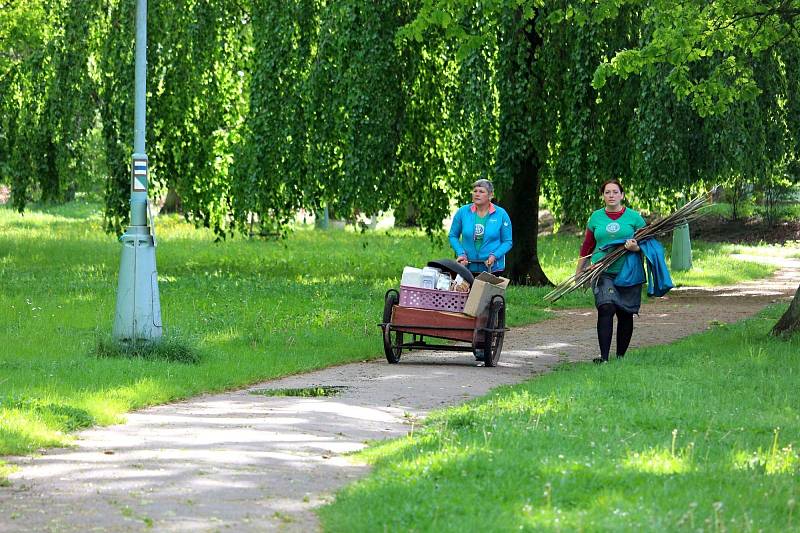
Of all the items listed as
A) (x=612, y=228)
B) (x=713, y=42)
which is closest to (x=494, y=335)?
(x=612, y=228)

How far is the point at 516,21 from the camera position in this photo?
20.1 metres

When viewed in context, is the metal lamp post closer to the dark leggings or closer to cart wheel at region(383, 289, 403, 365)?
cart wheel at region(383, 289, 403, 365)

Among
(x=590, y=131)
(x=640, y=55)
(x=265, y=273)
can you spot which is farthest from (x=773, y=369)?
(x=265, y=273)

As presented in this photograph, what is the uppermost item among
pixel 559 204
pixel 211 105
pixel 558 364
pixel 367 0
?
pixel 367 0

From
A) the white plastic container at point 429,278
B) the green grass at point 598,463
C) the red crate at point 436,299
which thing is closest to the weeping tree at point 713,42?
the red crate at point 436,299

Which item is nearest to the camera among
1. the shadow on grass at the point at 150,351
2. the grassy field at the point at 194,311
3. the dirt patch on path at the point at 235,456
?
the dirt patch on path at the point at 235,456

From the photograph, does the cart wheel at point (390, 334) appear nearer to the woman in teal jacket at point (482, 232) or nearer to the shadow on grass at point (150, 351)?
the woman in teal jacket at point (482, 232)

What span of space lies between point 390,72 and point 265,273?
655 cm

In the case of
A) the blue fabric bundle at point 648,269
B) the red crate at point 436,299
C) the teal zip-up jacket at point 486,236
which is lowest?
the red crate at point 436,299

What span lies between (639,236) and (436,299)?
6.90 feet

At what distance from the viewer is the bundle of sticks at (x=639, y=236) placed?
12539 millimetres

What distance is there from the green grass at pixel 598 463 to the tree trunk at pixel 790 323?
3.07 m

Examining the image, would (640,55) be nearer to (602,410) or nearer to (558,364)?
(558,364)

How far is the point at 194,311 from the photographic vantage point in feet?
56.1
